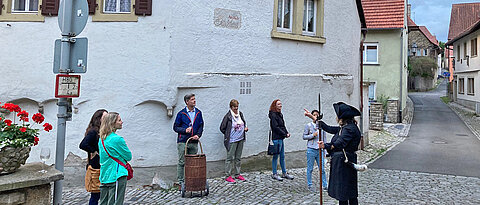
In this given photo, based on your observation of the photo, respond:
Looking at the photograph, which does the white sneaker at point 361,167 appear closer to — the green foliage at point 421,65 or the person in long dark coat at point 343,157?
the person in long dark coat at point 343,157

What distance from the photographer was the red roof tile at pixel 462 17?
35.6 m

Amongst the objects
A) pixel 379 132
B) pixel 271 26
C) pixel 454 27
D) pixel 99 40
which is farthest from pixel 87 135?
pixel 454 27

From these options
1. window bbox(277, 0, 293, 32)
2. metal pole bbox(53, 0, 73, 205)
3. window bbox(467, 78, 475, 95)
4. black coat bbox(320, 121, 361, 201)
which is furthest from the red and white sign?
window bbox(467, 78, 475, 95)

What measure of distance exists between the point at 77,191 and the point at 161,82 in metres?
2.59

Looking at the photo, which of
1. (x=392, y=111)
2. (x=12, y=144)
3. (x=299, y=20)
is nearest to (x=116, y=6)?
(x=12, y=144)

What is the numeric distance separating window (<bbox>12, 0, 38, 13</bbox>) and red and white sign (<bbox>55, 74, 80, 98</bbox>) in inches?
162

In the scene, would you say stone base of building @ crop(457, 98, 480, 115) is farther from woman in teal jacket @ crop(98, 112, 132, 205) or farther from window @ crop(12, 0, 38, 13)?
window @ crop(12, 0, 38, 13)

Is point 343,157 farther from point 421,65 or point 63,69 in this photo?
point 421,65

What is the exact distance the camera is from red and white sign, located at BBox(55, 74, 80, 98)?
13.0 feet

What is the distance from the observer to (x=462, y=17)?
36812 millimetres

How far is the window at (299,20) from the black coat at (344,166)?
424 centimetres

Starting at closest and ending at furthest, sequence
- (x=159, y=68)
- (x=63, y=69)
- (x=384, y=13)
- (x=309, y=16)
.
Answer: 1. (x=63, y=69)
2. (x=159, y=68)
3. (x=309, y=16)
4. (x=384, y=13)

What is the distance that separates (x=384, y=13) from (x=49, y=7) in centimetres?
2003

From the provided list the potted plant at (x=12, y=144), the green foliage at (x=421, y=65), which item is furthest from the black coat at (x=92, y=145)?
the green foliage at (x=421, y=65)
